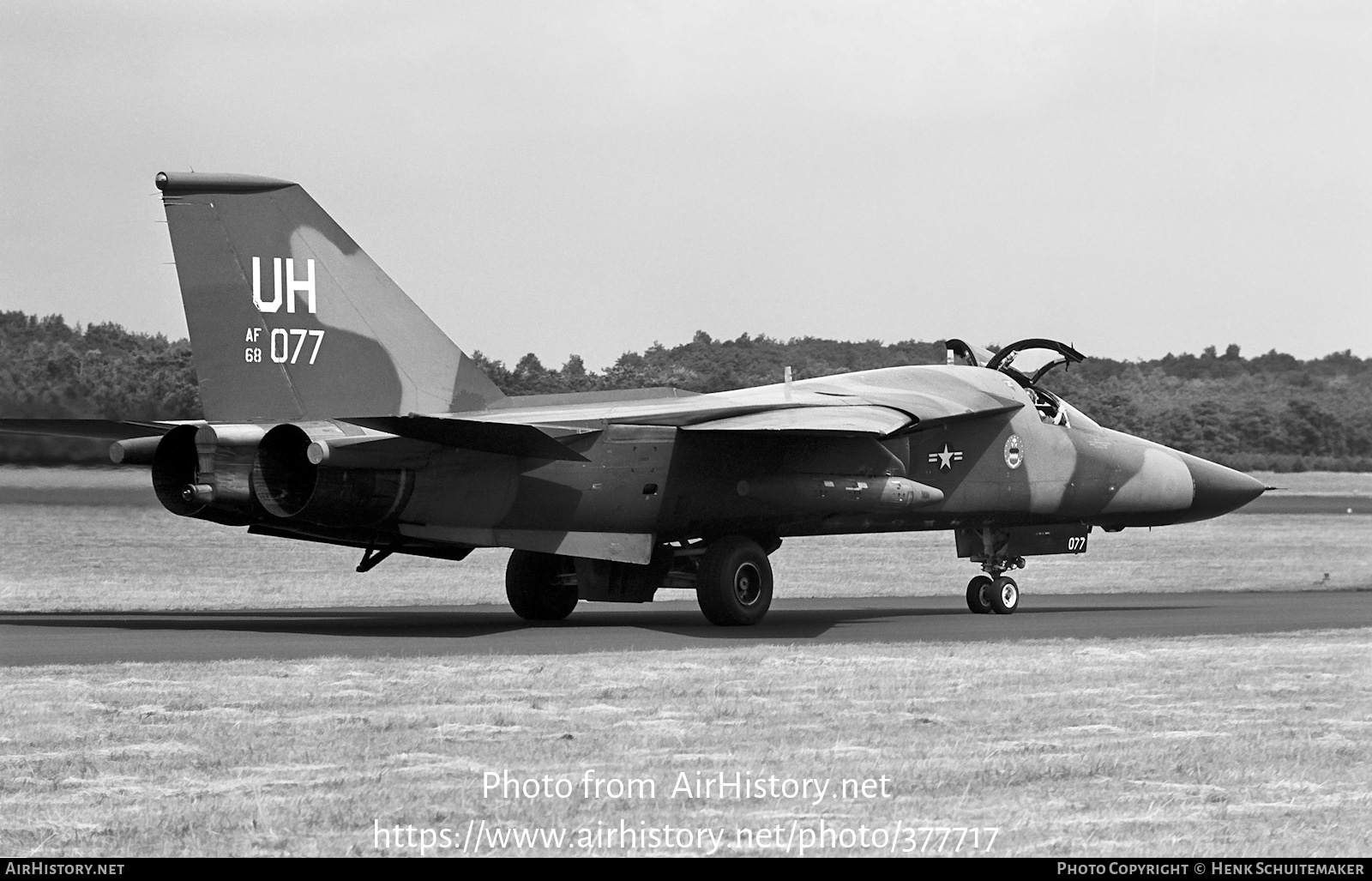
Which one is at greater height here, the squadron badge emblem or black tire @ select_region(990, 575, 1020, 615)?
the squadron badge emblem

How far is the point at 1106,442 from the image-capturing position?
21.7 meters

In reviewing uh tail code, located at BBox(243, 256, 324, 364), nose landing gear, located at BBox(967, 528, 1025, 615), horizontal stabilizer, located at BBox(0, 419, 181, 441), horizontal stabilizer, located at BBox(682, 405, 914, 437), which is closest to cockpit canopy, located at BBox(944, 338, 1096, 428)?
nose landing gear, located at BBox(967, 528, 1025, 615)

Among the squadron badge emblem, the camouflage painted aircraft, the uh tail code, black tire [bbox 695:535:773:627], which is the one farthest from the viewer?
the squadron badge emblem

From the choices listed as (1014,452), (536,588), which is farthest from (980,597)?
(536,588)

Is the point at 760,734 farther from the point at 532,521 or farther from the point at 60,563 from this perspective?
the point at 60,563

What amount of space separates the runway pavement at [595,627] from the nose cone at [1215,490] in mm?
1338

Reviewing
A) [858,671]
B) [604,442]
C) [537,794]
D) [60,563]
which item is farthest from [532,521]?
[60,563]

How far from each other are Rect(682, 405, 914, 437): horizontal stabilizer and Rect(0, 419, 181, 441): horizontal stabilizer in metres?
5.64

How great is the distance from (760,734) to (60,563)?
1983cm

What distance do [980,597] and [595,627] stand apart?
18.4 ft

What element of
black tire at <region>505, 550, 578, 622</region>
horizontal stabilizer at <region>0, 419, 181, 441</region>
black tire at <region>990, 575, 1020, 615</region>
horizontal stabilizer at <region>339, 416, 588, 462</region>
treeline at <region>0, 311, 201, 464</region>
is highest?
treeline at <region>0, 311, 201, 464</region>

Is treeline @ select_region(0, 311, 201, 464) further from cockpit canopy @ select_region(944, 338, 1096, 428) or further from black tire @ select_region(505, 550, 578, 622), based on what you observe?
cockpit canopy @ select_region(944, 338, 1096, 428)

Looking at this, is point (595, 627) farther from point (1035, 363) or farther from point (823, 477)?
point (1035, 363)

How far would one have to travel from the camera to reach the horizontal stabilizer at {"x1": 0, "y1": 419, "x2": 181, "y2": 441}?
637 inches
